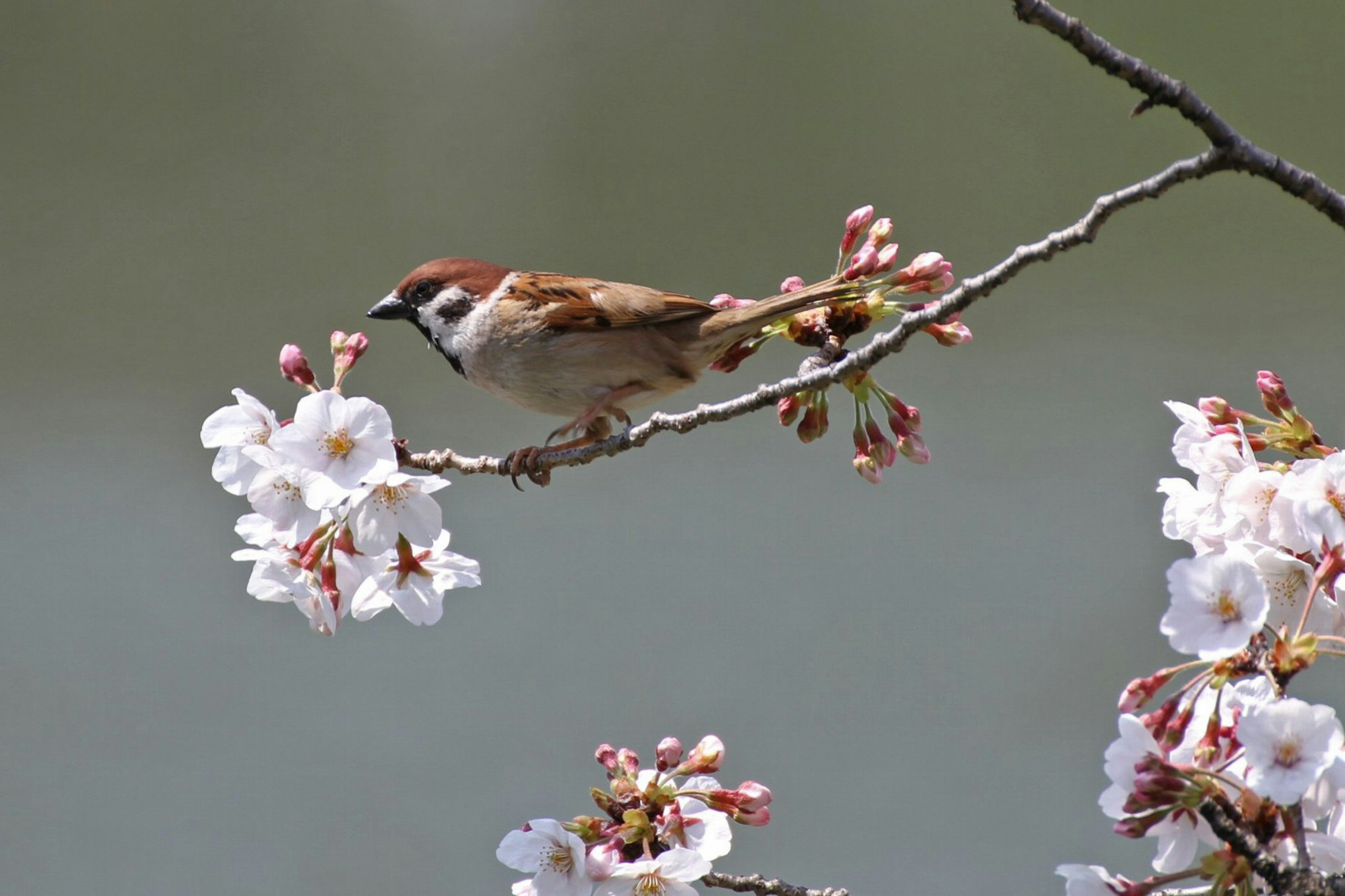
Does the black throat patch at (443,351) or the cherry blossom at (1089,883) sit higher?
the black throat patch at (443,351)

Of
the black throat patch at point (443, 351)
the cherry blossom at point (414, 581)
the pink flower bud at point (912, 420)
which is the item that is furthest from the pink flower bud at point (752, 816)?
the black throat patch at point (443, 351)

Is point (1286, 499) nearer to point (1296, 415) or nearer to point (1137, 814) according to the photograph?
point (1296, 415)

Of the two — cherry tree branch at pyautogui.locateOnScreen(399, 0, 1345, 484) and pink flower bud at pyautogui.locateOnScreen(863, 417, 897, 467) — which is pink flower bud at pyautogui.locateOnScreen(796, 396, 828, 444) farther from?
cherry tree branch at pyautogui.locateOnScreen(399, 0, 1345, 484)

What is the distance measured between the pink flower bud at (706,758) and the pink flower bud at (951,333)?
0.52 meters

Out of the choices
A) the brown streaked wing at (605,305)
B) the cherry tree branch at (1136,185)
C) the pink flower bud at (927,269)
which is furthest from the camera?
the brown streaked wing at (605,305)

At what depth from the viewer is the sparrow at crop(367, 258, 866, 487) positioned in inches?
80.5

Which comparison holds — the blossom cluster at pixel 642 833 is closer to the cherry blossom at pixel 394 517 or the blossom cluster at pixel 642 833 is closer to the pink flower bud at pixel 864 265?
the cherry blossom at pixel 394 517

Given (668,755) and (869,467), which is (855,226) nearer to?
(869,467)

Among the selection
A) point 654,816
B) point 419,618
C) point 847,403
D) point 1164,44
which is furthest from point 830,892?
point 1164,44

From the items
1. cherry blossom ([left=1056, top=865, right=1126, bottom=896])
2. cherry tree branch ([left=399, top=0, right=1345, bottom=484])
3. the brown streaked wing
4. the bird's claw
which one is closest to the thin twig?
cherry tree branch ([left=399, top=0, right=1345, bottom=484])

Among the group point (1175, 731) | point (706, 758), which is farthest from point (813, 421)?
point (1175, 731)

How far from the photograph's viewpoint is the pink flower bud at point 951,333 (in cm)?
148

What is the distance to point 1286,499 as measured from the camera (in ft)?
3.34

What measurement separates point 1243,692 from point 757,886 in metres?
0.53
